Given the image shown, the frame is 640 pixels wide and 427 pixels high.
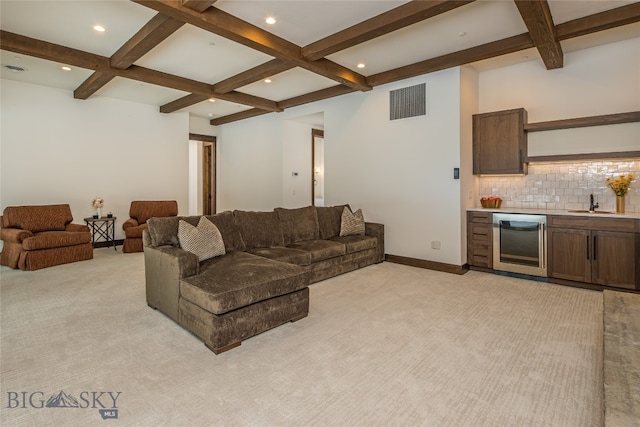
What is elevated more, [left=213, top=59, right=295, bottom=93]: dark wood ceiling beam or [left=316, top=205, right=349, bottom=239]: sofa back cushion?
[left=213, top=59, right=295, bottom=93]: dark wood ceiling beam

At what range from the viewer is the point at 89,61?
4.51m

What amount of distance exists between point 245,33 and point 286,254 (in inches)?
96.4

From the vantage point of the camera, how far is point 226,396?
195 cm

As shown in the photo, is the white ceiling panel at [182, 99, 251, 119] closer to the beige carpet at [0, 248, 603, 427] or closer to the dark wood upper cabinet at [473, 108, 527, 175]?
the beige carpet at [0, 248, 603, 427]

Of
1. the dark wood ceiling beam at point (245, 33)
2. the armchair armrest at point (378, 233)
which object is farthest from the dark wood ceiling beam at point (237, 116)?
the armchair armrest at point (378, 233)

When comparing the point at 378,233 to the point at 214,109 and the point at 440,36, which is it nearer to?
the point at 440,36

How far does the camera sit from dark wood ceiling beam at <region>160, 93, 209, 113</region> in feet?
20.8

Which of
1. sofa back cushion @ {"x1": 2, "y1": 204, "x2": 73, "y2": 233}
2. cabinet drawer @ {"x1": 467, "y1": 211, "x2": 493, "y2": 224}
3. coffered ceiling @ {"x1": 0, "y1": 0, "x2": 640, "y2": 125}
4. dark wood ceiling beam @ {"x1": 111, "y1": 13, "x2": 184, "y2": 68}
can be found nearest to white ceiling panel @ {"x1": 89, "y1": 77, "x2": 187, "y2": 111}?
coffered ceiling @ {"x1": 0, "y1": 0, "x2": 640, "y2": 125}

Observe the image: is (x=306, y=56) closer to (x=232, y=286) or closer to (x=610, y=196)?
(x=232, y=286)

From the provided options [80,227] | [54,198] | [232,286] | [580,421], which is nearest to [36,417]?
[232,286]

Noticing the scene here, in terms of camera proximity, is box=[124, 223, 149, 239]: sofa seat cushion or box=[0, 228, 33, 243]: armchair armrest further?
box=[124, 223, 149, 239]: sofa seat cushion

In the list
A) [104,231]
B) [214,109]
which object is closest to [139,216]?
[104,231]

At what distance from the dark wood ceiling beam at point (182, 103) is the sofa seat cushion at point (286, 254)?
11.8ft

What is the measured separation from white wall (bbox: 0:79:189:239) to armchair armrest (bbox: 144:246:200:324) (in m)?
4.39
